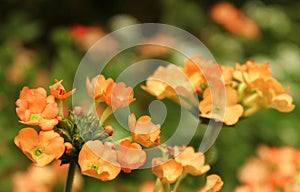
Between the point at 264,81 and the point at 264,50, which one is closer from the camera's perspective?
the point at 264,81

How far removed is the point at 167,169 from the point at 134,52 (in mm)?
1966

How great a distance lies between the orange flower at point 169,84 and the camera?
1204 millimetres

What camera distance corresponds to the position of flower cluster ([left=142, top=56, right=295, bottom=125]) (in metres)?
1.17

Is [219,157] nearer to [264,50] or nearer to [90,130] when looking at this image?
[264,50]

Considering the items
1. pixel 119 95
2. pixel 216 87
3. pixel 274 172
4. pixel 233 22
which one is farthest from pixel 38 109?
pixel 233 22

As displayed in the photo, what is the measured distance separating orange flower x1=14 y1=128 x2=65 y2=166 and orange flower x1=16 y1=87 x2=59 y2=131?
0.01 metres

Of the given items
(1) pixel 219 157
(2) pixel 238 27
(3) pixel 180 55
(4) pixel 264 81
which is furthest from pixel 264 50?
(4) pixel 264 81

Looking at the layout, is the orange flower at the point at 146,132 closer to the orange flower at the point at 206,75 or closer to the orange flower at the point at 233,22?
the orange flower at the point at 206,75

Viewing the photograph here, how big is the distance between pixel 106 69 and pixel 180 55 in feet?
1.42

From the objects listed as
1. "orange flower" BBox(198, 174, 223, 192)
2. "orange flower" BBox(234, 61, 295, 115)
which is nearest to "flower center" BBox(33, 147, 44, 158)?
"orange flower" BBox(198, 174, 223, 192)

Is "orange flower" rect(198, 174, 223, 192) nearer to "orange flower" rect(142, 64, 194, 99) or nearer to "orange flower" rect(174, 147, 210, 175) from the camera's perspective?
"orange flower" rect(174, 147, 210, 175)

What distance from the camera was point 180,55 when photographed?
9.70 ft

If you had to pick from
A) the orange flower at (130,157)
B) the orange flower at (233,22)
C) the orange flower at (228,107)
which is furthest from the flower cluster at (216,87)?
the orange flower at (233,22)

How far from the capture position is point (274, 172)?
5.53 ft
